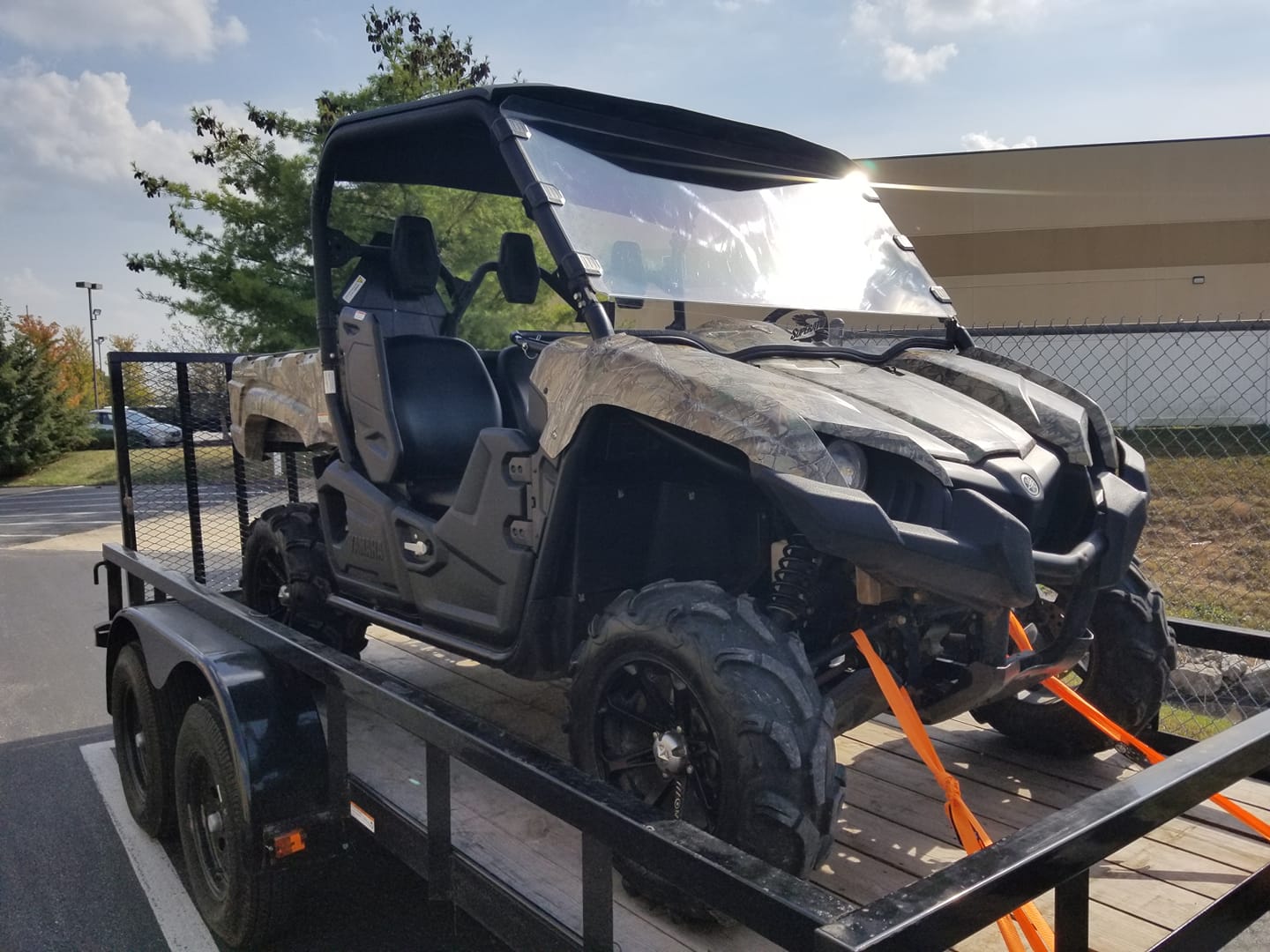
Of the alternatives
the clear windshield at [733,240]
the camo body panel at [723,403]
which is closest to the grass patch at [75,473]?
the clear windshield at [733,240]

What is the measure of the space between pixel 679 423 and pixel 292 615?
2.75 meters

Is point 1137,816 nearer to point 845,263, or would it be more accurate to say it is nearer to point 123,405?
point 845,263

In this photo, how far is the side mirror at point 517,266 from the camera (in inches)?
128

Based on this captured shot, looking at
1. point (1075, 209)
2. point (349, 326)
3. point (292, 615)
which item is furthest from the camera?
point (1075, 209)

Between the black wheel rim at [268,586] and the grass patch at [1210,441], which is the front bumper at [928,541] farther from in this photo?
the grass patch at [1210,441]

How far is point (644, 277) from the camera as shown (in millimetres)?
3082

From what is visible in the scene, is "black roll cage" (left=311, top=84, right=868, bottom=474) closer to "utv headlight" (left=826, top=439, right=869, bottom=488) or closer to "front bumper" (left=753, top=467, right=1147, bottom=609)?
"utv headlight" (left=826, top=439, right=869, bottom=488)

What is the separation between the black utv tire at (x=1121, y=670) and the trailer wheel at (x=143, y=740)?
3023 millimetres

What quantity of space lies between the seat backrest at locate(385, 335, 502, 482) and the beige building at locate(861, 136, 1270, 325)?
1907 centimetres

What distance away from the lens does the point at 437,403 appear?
4.08 m

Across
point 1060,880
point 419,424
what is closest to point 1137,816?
point 1060,880

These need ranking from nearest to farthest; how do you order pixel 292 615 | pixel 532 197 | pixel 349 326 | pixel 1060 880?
pixel 1060 880, pixel 532 197, pixel 349 326, pixel 292 615

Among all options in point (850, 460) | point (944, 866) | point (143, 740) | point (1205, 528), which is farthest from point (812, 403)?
point (1205, 528)

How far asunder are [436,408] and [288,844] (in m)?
1.76
